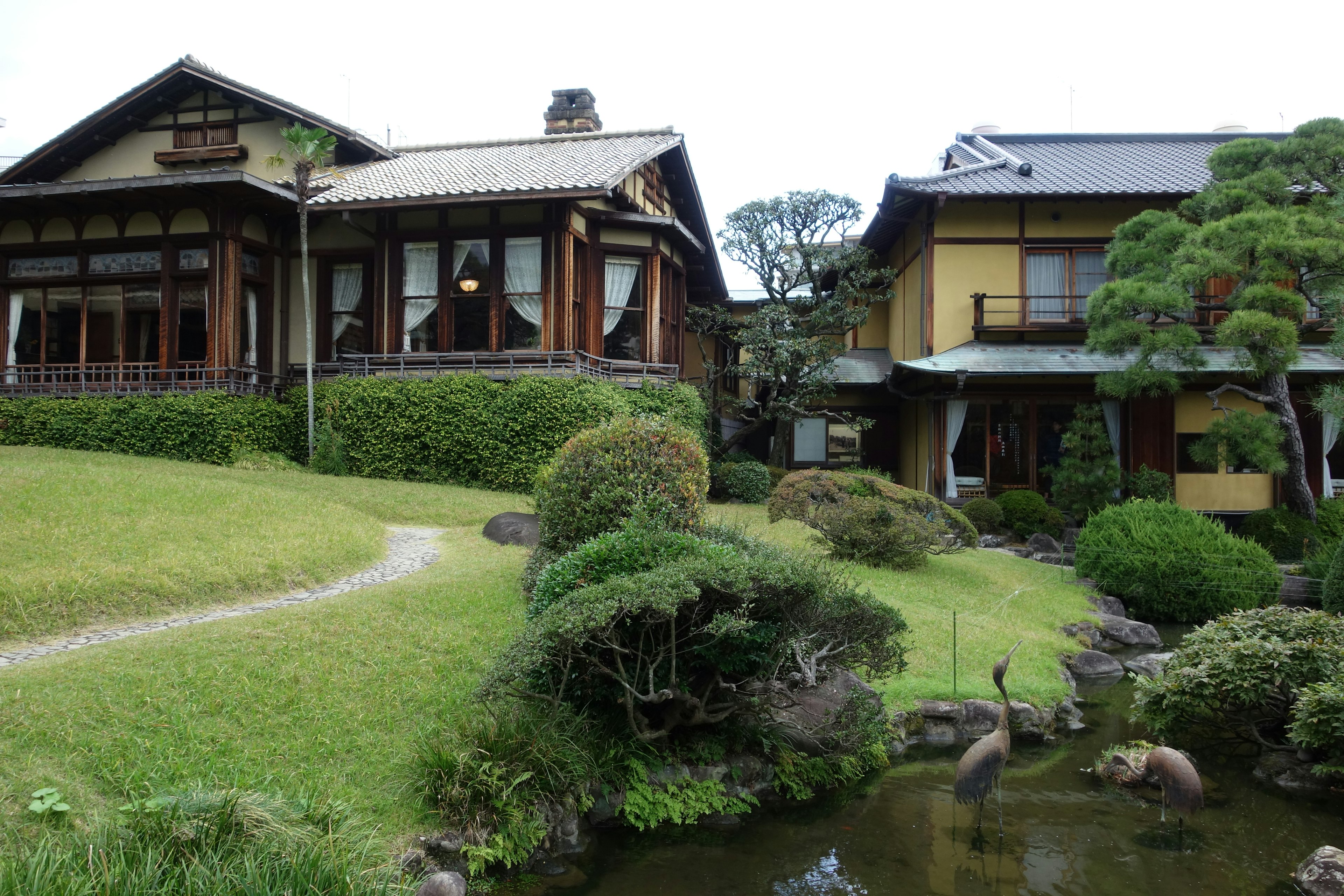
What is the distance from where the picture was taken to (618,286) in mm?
18438

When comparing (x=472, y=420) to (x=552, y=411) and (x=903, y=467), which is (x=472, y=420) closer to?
(x=552, y=411)

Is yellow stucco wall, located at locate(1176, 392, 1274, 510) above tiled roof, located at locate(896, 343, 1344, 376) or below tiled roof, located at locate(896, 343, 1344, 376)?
below

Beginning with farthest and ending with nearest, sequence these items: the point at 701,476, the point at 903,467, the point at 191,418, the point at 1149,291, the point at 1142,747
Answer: the point at 903,467 < the point at 191,418 < the point at 1149,291 < the point at 701,476 < the point at 1142,747

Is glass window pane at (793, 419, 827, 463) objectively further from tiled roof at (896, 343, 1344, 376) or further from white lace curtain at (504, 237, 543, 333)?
white lace curtain at (504, 237, 543, 333)

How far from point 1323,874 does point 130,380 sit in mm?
20168

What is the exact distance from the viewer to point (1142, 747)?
709 cm

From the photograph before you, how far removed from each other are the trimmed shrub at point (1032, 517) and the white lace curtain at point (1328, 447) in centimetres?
580

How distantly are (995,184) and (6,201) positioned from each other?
20.6m

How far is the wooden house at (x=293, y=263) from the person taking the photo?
16969mm

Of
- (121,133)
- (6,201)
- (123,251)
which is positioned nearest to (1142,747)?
(123,251)

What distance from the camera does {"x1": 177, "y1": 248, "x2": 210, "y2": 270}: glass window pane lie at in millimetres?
17578

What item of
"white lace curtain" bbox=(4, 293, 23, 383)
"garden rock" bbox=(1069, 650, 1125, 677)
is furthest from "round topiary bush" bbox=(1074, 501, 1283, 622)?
"white lace curtain" bbox=(4, 293, 23, 383)

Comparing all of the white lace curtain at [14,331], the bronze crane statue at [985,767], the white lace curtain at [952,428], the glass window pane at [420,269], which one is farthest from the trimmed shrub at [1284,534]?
the white lace curtain at [14,331]

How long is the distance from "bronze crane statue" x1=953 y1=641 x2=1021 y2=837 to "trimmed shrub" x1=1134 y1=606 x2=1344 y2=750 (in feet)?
7.57
